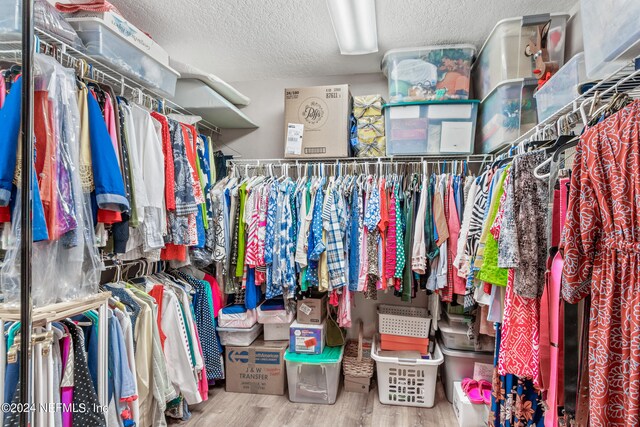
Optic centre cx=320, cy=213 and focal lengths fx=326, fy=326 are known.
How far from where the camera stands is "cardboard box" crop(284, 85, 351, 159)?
2430mm

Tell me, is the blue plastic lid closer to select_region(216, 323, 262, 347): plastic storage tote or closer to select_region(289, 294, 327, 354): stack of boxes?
select_region(289, 294, 327, 354): stack of boxes

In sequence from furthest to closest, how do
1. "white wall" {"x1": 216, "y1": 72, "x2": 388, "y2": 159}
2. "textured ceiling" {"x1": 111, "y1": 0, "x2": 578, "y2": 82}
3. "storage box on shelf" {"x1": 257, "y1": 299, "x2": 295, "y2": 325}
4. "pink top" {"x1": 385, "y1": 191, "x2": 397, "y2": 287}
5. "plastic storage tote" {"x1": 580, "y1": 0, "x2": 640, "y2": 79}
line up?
"white wall" {"x1": 216, "y1": 72, "x2": 388, "y2": 159} < "storage box on shelf" {"x1": 257, "y1": 299, "x2": 295, "y2": 325} < "pink top" {"x1": 385, "y1": 191, "x2": 397, "y2": 287} < "textured ceiling" {"x1": 111, "y1": 0, "x2": 578, "y2": 82} < "plastic storage tote" {"x1": 580, "y1": 0, "x2": 640, "y2": 79}

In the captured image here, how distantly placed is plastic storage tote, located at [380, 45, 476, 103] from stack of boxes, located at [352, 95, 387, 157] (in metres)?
0.18

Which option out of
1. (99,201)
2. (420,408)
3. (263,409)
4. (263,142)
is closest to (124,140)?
(99,201)

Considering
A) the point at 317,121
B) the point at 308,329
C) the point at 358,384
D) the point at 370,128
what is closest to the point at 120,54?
the point at 317,121

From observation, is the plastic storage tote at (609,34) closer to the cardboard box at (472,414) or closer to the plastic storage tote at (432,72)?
the plastic storage tote at (432,72)

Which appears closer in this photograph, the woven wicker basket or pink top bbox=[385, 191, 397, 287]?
pink top bbox=[385, 191, 397, 287]

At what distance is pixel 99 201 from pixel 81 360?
2.13 feet

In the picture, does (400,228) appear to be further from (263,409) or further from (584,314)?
A: (263,409)

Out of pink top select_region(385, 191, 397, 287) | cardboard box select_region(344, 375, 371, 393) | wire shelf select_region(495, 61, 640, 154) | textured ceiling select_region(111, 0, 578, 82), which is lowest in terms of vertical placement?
cardboard box select_region(344, 375, 371, 393)

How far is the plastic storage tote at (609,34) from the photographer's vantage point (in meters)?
0.88

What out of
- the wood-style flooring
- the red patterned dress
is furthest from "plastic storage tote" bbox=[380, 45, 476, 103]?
the wood-style flooring

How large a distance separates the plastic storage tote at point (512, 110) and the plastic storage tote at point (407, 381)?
4.88ft

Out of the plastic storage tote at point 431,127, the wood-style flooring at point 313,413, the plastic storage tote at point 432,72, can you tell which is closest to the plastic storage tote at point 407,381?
the wood-style flooring at point 313,413
